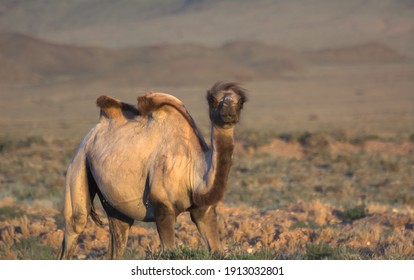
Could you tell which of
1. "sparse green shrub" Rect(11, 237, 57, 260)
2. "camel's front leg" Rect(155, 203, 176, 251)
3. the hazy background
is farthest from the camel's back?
the hazy background

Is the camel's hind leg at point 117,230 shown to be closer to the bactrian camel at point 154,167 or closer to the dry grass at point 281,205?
the bactrian camel at point 154,167

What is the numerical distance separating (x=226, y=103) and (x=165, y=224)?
1.27 meters

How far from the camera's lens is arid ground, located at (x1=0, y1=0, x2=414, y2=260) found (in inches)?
501

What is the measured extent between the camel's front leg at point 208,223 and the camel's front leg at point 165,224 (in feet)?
0.83

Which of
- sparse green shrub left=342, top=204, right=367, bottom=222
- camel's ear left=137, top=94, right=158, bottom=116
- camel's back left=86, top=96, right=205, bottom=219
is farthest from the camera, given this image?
sparse green shrub left=342, top=204, right=367, bottom=222

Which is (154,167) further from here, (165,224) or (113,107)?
(113,107)

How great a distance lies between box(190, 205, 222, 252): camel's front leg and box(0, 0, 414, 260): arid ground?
0.63ft

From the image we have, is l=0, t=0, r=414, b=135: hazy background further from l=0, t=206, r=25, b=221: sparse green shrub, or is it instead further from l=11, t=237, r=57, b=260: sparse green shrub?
l=11, t=237, r=57, b=260: sparse green shrub

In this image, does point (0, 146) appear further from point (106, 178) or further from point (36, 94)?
point (36, 94)

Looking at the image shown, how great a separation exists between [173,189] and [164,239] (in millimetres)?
464

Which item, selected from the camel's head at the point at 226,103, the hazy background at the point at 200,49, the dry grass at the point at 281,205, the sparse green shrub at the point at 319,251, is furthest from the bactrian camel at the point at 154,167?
the hazy background at the point at 200,49

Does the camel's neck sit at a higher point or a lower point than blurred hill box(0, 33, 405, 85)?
lower

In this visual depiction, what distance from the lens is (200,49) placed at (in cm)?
17250

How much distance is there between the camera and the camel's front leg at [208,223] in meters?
9.03
